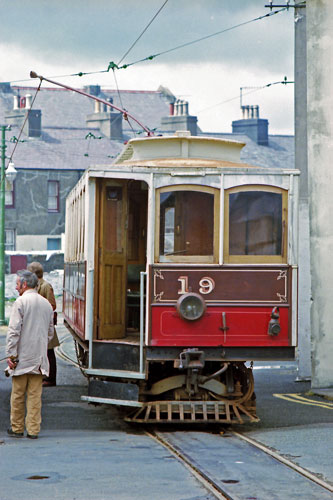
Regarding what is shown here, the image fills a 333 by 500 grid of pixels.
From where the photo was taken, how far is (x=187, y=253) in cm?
1080

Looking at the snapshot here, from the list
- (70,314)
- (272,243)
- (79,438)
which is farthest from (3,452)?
(70,314)

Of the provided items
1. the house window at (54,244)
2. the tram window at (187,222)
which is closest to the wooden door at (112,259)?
the tram window at (187,222)

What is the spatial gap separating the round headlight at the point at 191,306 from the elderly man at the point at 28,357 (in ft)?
4.87

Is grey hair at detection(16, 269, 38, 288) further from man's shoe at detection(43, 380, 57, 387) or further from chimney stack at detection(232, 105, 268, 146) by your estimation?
chimney stack at detection(232, 105, 268, 146)

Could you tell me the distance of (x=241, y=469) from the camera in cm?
807

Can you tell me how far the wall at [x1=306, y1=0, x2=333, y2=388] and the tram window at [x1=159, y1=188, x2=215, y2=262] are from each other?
4452 millimetres

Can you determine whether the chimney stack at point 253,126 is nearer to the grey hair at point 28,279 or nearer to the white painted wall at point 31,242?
the white painted wall at point 31,242

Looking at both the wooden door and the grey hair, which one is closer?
the grey hair

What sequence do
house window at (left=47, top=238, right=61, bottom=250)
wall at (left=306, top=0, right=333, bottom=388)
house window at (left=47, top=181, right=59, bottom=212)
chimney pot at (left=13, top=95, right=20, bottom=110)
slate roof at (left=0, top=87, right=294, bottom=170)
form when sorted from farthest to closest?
chimney pot at (left=13, top=95, right=20, bottom=110) → house window at (left=47, top=238, right=61, bottom=250) → slate roof at (left=0, top=87, right=294, bottom=170) → house window at (left=47, top=181, right=59, bottom=212) → wall at (left=306, top=0, right=333, bottom=388)

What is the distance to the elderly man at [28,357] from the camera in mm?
9742

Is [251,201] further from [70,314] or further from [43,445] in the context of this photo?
[70,314]

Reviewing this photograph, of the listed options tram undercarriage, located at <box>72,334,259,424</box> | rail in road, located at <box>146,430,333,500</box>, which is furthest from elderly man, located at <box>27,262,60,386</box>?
rail in road, located at <box>146,430,333,500</box>

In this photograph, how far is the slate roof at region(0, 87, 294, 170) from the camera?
5581cm

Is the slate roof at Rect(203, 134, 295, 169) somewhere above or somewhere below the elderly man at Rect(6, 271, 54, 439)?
above
